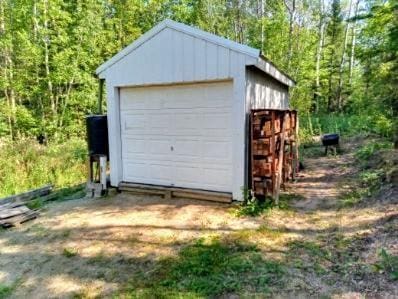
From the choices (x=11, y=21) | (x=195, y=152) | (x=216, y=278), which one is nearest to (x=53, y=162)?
(x=195, y=152)

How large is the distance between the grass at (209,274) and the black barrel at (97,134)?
10.9 feet

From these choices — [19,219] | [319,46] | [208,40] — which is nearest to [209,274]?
[19,219]

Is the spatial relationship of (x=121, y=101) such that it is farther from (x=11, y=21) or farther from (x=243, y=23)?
(x=243, y=23)

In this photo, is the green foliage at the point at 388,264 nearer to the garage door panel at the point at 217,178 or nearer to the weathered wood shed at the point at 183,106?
the weathered wood shed at the point at 183,106

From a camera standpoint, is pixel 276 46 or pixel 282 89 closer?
pixel 282 89

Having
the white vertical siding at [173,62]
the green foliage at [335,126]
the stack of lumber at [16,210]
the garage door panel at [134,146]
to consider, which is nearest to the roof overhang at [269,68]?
the white vertical siding at [173,62]

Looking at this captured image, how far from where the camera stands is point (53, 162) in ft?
26.8

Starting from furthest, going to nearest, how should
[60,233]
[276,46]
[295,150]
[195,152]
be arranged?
1. [276,46]
2. [295,150]
3. [195,152]
4. [60,233]

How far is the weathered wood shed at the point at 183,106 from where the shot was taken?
195 inches

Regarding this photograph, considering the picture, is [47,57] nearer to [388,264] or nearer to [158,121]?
[158,121]

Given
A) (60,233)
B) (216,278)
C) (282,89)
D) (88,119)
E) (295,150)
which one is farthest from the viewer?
(282,89)

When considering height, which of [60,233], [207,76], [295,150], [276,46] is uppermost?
[276,46]

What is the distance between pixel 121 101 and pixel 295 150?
381 cm

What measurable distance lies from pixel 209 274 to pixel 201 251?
1.72 ft
